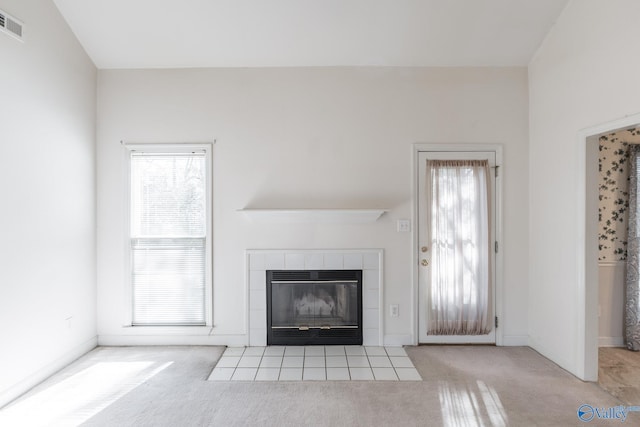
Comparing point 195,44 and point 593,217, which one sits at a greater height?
point 195,44

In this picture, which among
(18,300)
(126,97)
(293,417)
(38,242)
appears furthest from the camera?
(126,97)

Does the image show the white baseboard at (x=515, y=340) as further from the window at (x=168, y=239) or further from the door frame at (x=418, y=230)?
the window at (x=168, y=239)

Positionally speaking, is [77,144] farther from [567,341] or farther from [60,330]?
[567,341]

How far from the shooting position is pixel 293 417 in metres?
2.55

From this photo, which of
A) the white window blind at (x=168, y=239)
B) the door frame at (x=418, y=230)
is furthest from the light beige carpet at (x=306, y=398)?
the white window blind at (x=168, y=239)

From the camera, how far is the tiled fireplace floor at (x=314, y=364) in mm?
3145

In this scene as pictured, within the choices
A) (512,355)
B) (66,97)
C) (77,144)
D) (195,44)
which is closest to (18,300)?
(77,144)

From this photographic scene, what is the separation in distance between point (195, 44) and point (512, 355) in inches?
162

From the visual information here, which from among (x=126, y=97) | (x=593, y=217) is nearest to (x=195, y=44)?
(x=126, y=97)

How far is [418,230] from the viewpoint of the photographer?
151 inches

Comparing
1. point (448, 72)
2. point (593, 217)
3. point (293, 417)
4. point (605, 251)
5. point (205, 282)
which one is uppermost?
point (448, 72)

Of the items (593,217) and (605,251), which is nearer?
(593,217)

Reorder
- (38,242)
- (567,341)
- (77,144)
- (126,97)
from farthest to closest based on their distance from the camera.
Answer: (126,97)
(77,144)
(567,341)
(38,242)

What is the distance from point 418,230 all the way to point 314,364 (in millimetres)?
1604
